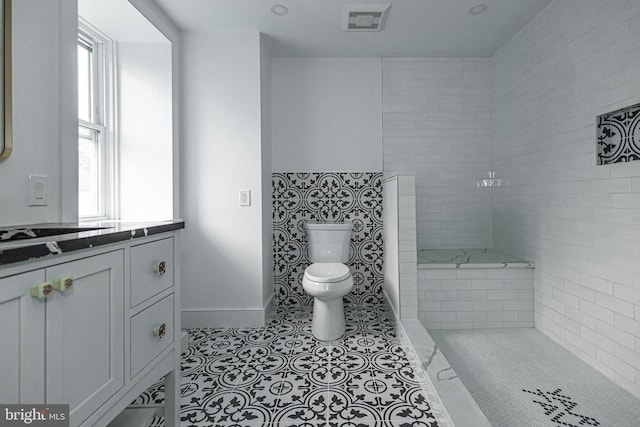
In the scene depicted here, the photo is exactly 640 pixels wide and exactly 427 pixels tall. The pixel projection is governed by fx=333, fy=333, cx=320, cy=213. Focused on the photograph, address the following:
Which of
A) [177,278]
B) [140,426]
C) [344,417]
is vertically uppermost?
[177,278]

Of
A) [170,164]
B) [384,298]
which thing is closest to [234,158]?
[170,164]

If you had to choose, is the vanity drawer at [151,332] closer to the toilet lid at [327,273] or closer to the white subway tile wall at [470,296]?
the toilet lid at [327,273]

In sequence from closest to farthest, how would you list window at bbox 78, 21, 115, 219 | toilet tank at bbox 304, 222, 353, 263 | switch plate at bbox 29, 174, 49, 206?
switch plate at bbox 29, 174, 49, 206 < window at bbox 78, 21, 115, 219 < toilet tank at bbox 304, 222, 353, 263

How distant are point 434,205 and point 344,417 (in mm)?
2279

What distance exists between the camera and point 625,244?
1.79 meters

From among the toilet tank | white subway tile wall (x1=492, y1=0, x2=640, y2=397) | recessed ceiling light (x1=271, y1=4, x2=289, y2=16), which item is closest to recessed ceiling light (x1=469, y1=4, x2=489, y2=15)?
white subway tile wall (x1=492, y1=0, x2=640, y2=397)

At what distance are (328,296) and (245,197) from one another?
1.03 metres

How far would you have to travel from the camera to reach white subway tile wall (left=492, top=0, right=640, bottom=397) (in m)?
1.78

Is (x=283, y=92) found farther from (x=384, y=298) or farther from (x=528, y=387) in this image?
(x=528, y=387)

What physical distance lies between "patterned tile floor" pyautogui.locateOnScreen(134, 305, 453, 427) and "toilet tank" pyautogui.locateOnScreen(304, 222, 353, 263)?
2.07 feet

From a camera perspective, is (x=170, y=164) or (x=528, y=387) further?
(x=170, y=164)

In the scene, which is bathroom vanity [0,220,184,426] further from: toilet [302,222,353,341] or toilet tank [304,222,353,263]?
toilet tank [304,222,353,263]

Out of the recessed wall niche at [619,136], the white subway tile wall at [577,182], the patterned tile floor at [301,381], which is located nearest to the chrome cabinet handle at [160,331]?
the patterned tile floor at [301,381]

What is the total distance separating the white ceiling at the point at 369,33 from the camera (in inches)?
92.7
